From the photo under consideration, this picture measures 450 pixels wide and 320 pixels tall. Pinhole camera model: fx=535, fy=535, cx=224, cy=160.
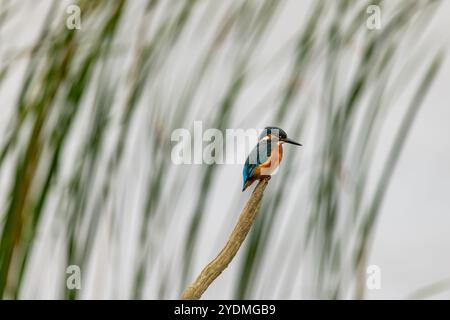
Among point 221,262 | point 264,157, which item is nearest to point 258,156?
point 264,157

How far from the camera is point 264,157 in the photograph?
1122 millimetres

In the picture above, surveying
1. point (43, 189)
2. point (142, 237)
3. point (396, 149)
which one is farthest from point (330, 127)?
point (43, 189)

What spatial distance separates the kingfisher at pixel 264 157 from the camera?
107 centimetres

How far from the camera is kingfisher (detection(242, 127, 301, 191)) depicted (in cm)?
107

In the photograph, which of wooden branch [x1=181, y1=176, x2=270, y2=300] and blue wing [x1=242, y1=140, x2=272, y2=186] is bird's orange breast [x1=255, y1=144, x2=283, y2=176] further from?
wooden branch [x1=181, y1=176, x2=270, y2=300]

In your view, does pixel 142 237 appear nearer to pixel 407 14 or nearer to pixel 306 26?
pixel 306 26

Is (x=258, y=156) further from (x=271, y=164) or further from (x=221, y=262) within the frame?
(x=221, y=262)

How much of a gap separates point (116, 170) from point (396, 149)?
467 mm

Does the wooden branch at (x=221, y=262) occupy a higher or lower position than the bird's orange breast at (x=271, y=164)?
lower

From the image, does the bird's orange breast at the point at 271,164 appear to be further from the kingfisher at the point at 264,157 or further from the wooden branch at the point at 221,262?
the wooden branch at the point at 221,262

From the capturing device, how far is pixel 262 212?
865 mm

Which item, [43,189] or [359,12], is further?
[359,12]

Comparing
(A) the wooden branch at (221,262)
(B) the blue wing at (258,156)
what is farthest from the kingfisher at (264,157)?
(A) the wooden branch at (221,262)

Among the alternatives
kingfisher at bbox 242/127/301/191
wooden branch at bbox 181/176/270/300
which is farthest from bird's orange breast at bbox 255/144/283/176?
wooden branch at bbox 181/176/270/300
